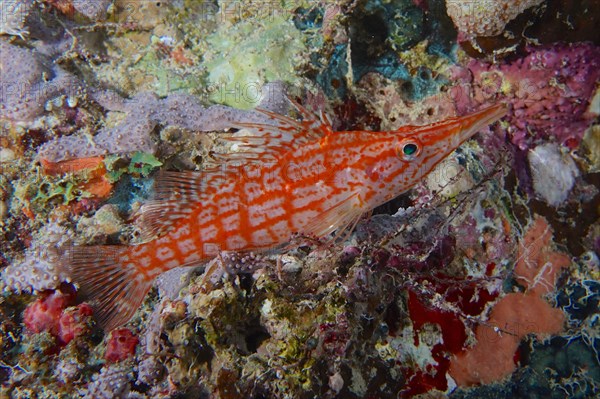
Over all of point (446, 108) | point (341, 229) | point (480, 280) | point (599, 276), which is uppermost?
point (446, 108)

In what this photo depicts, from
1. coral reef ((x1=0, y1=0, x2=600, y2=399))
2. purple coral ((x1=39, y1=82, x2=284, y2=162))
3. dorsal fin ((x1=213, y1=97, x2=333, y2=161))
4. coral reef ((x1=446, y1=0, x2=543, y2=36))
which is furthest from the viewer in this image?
coral reef ((x1=446, y1=0, x2=543, y2=36))

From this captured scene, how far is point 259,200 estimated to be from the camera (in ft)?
11.9

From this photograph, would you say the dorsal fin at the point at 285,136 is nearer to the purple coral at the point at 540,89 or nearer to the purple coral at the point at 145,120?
the purple coral at the point at 145,120

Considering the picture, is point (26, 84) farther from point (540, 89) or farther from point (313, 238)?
point (540, 89)

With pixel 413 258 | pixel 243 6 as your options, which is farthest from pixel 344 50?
pixel 413 258

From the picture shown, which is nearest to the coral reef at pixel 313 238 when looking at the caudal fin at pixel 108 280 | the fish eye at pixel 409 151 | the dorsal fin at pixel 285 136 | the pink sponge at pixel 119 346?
the pink sponge at pixel 119 346

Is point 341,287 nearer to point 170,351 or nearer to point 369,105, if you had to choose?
point 170,351

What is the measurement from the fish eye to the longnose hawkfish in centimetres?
1

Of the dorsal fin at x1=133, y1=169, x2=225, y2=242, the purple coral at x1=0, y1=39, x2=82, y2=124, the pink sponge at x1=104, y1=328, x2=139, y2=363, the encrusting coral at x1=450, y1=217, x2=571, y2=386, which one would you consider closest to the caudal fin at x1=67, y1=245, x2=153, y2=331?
the pink sponge at x1=104, y1=328, x2=139, y2=363

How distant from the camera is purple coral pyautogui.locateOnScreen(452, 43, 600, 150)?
16.8 feet

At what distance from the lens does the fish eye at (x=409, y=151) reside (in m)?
3.41

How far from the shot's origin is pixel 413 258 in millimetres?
3740

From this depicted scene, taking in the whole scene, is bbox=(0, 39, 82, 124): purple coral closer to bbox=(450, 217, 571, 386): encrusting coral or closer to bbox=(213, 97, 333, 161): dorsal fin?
bbox=(213, 97, 333, 161): dorsal fin

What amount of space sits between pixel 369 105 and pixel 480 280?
9.46 feet
